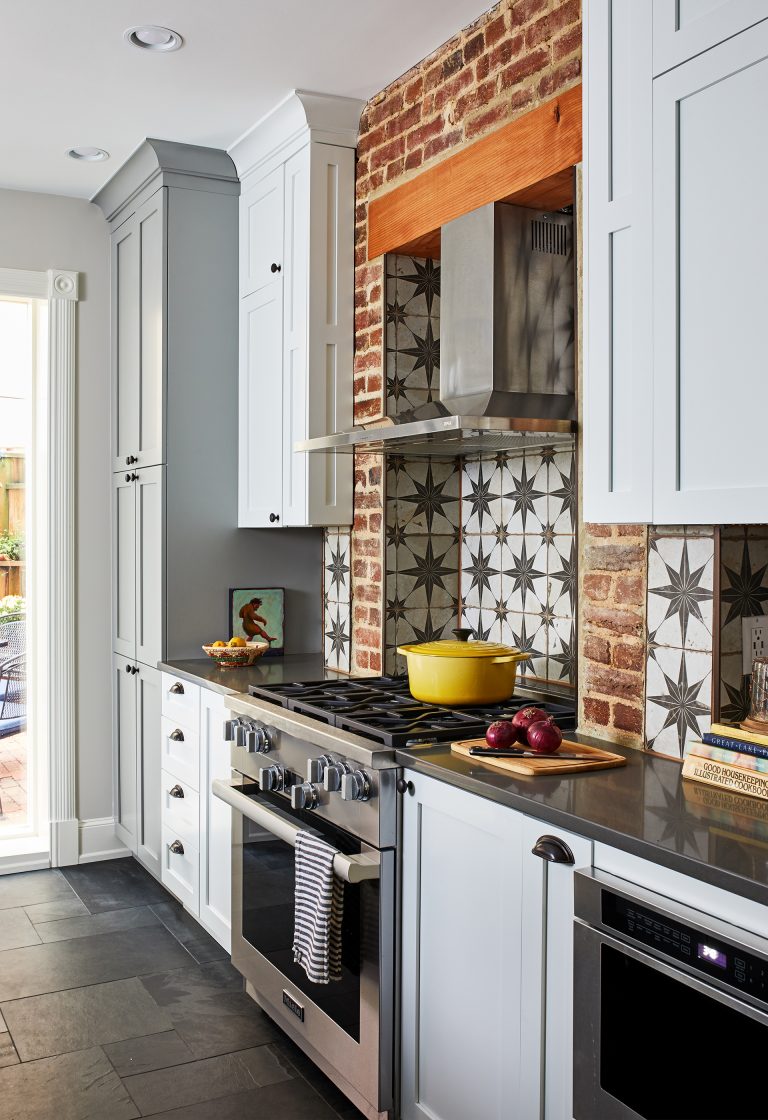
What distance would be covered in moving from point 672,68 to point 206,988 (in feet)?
8.75

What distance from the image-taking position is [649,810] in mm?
1688

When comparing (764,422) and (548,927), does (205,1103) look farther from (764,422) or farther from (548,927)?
(764,422)

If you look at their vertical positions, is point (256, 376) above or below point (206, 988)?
above

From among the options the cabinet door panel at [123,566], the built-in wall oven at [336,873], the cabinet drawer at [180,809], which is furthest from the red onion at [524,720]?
the cabinet door panel at [123,566]

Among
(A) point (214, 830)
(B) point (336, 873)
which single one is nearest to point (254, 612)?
(A) point (214, 830)

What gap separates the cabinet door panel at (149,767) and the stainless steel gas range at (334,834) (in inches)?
36.3

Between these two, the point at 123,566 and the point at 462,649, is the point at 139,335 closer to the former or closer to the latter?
the point at 123,566

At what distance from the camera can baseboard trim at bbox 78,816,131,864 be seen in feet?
13.9

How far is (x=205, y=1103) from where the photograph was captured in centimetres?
242

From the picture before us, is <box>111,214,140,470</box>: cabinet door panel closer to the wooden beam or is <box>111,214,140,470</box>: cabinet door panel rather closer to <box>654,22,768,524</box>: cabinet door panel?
the wooden beam

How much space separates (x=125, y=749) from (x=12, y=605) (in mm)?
788

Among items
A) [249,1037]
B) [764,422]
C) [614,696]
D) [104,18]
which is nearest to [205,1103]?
[249,1037]

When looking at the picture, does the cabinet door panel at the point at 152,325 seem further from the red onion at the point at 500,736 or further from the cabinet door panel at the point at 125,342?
the red onion at the point at 500,736

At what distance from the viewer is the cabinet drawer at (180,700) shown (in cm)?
338
